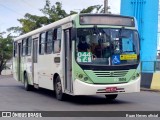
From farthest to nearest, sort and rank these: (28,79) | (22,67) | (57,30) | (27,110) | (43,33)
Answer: (22,67) < (28,79) < (43,33) < (57,30) < (27,110)

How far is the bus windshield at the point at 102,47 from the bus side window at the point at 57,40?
1700 millimetres

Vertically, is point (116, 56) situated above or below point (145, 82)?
above

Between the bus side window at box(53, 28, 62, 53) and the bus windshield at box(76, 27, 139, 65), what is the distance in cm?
170

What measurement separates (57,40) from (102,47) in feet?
8.03

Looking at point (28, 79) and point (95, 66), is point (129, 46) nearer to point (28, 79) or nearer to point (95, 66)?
point (95, 66)

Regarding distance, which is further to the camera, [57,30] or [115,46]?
[57,30]

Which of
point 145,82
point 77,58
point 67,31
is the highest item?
point 67,31

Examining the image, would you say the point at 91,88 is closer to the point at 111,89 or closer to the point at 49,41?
the point at 111,89

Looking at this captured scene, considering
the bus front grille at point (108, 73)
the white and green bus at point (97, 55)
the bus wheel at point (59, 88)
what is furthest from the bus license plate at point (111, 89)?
the bus wheel at point (59, 88)

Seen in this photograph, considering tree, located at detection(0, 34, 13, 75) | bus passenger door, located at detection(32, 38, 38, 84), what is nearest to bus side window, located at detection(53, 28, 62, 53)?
bus passenger door, located at detection(32, 38, 38, 84)

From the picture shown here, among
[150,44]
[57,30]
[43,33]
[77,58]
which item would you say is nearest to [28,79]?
[43,33]

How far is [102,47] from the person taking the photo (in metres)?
13.8

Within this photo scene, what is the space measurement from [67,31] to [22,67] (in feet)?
27.0

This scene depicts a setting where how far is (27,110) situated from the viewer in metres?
12.5
